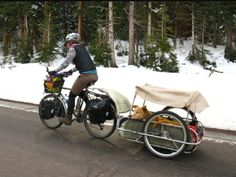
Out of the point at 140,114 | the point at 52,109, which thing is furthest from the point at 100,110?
the point at 52,109

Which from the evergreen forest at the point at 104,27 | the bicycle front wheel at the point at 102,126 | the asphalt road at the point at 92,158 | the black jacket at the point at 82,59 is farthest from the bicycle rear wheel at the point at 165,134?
the evergreen forest at the point at 104,27

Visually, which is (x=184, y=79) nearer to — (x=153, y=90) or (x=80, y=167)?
(x=153, y=90)

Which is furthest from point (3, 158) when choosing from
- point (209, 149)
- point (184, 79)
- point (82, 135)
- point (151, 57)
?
point (151, 57)

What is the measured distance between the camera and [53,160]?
6621 mm

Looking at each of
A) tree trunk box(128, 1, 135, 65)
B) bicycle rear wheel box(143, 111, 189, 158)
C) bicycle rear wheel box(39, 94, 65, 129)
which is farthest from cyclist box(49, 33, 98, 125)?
tree trunk box(128, 1, 135, 65)

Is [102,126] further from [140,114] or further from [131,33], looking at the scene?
[131,33]

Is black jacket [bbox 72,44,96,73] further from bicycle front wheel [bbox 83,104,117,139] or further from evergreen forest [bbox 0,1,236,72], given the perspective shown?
evergreen forest [bbox 0,1,236,72]

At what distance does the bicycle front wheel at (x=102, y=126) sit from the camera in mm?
7805

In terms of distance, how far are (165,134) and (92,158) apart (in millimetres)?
1297

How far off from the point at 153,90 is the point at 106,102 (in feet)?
3.34

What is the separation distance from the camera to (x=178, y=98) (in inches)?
273

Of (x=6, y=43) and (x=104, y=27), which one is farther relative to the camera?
(x=6, y=43)

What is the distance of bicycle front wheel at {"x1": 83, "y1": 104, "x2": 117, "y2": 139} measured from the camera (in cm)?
780

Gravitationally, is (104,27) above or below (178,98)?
above
